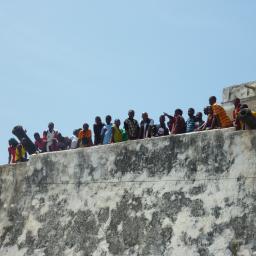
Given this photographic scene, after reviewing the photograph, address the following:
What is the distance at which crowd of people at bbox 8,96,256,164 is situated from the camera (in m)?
8.62

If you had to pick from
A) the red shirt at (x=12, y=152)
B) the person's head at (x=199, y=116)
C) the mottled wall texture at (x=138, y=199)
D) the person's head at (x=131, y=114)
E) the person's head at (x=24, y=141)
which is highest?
the person's head at (x=131, y=114)

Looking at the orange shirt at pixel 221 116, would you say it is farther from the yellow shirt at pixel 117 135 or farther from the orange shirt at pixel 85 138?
the orange shirt at pixel 85 138

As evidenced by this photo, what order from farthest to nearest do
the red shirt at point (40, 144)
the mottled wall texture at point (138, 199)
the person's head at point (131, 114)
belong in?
the red shirt at point (40, 144), the person's head at point (131, 114), the mottled wall texture at point (138, 199)

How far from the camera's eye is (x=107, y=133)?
9.94 m

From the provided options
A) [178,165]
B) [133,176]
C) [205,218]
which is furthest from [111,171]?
[205,218]

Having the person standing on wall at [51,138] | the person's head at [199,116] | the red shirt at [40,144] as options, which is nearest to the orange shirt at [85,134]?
the person standing on wall at [51,138]

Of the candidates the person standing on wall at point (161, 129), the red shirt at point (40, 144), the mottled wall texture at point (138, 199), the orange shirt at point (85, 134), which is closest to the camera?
the mottled wall texture at point (138, 199)

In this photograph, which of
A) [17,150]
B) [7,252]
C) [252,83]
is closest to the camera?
[7,252]

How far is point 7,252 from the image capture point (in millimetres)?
9883

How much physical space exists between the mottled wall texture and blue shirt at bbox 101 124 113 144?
18.2 inches

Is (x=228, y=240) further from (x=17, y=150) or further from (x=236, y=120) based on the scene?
(x=17, y=150)

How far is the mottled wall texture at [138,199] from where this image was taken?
25.3 feet

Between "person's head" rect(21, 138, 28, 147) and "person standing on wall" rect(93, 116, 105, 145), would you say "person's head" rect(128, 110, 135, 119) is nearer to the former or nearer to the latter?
"person standing on wall" rect(93, 116, 105, 145)

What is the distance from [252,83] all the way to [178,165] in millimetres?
4391
